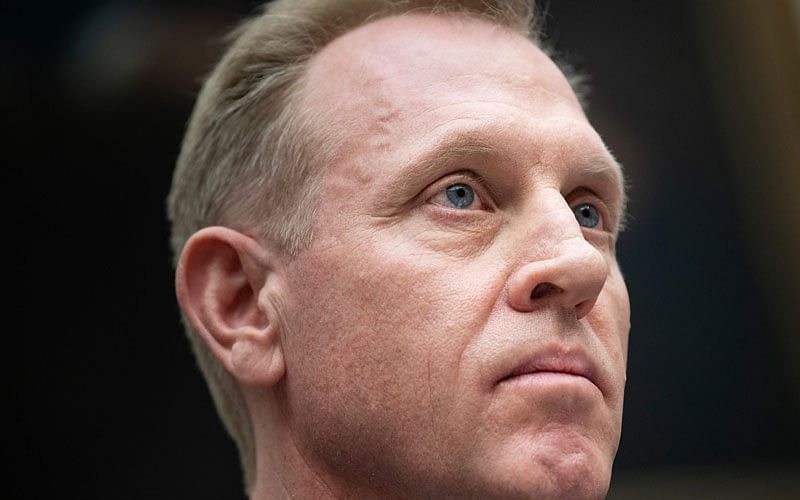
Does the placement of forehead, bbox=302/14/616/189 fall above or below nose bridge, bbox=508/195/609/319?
above

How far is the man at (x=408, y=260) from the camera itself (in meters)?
1.86

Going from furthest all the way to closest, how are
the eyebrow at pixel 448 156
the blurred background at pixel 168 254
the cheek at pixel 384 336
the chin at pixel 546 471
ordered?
the blurred background at pixel 168 254
the eyebrow at pixel 448 156
the cheek at pixel 384 336
the chin at pixel 546 471

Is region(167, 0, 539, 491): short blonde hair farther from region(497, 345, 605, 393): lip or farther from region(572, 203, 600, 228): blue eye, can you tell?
region(497, 345, 605, 393): lip

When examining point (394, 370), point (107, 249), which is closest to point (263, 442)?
point (394, 370)

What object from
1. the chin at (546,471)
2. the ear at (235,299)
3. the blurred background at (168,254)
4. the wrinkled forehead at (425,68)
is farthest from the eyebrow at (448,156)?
the blurred background at (168,254)

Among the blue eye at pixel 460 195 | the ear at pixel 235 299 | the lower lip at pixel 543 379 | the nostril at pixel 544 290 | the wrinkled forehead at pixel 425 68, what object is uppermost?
the wrinkled forehead at pixel 425 68

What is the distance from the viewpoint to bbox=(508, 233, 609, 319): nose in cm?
187

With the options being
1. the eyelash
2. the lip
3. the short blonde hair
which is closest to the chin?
the lip

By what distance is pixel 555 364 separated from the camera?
1.86 metres

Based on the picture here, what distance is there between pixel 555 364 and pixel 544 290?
0.51 ft

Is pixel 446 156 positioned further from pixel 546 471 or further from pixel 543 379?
pixel 546 471

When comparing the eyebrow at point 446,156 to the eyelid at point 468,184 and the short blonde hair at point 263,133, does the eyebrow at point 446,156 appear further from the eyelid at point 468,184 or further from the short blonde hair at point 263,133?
the short blonde hair at point 263,133

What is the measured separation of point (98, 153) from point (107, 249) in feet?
1.17

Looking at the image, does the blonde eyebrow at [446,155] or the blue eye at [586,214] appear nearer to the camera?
the blonde eyebrow at [446,155]
